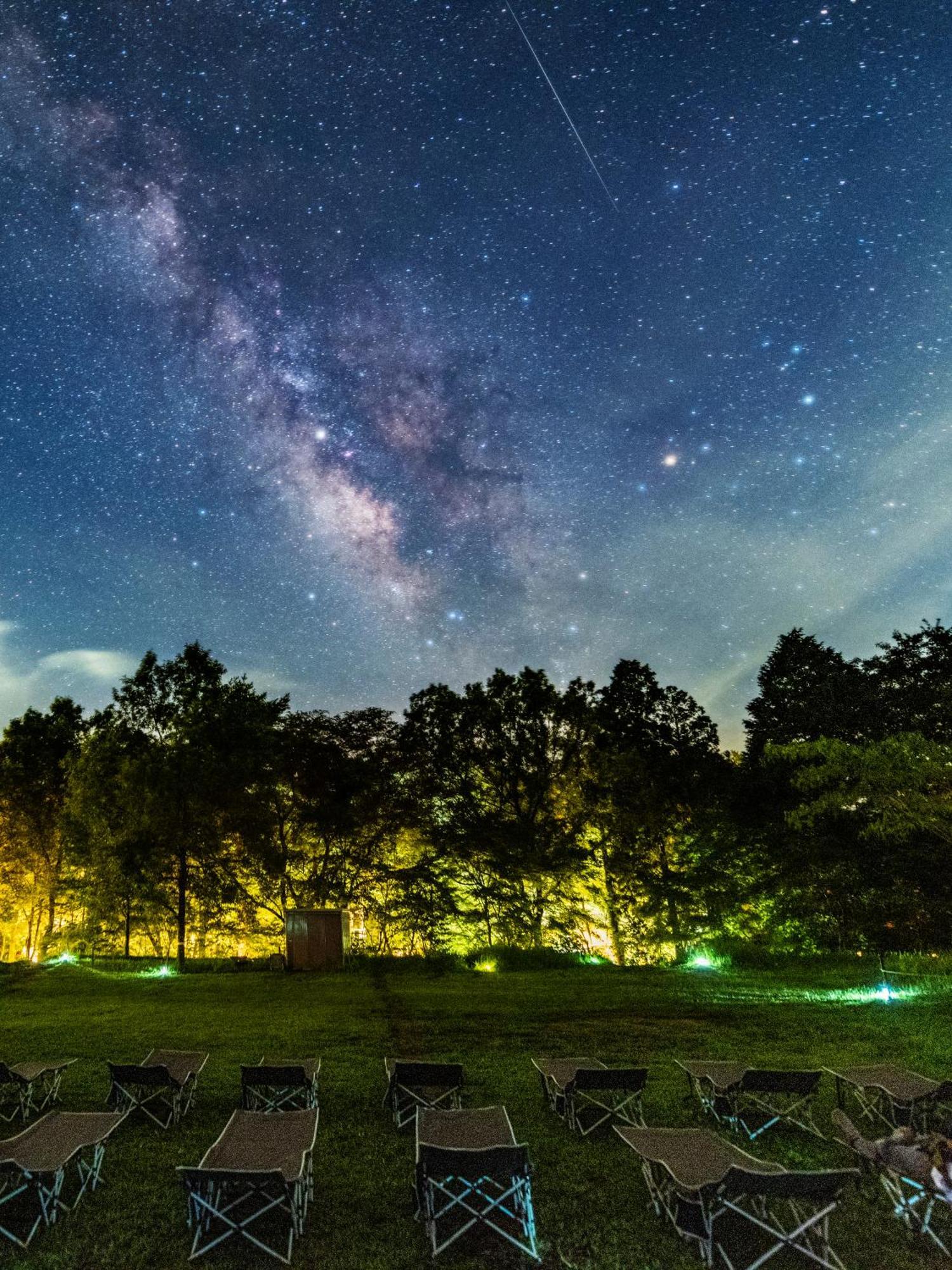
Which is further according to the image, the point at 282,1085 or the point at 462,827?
the point at 462,827

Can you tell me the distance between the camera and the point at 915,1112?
6.76m

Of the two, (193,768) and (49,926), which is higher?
(193,768)

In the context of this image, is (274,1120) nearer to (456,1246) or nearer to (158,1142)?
(158,1142)

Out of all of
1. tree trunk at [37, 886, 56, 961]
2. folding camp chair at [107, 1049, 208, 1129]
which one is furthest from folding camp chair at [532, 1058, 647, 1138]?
tree trunk at [37, 886, 56, 961]

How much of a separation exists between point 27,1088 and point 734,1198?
7.11 metres

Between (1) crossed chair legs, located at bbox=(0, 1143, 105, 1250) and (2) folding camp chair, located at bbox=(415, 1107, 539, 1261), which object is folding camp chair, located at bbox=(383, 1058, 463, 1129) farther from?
(1) crossed chair legs, located at bbox=(0, 1143, 105, 1250)

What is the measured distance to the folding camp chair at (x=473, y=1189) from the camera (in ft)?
14.9

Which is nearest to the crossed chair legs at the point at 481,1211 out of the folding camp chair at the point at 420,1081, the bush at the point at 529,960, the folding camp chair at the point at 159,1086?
the folding camp chair at the point at 420,1081

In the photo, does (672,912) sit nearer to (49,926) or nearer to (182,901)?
(182,901)

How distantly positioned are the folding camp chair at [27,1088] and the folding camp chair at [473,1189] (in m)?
4.54

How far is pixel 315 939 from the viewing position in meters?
21.1

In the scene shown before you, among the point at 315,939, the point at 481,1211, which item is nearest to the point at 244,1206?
the point at 481,1211

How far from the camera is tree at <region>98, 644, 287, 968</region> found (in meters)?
23.7

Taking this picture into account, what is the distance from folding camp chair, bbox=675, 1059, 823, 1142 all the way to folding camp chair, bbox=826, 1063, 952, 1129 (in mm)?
457
